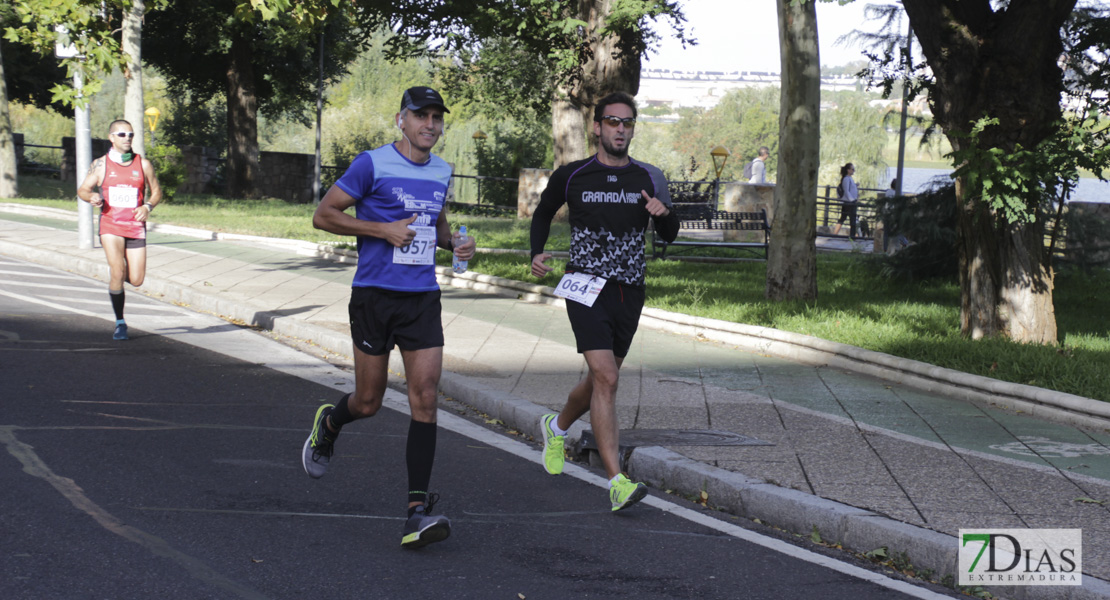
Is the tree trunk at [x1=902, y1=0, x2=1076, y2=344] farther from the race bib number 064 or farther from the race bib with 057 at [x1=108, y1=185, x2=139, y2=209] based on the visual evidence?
the race bib with 057 at [x1=108, y1=185, x2=139, y2=209]

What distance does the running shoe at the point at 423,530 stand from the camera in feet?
15.3

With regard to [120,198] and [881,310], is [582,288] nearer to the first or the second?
[120,198]

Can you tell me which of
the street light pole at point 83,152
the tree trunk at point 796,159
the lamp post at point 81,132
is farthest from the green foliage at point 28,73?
the tree trunk at point 796,159

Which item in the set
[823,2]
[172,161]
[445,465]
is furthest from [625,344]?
[172,161]

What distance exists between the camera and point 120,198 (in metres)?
9.61

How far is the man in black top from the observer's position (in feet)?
18.0

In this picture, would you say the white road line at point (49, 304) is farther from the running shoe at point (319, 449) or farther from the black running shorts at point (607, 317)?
the black running shorts at point (607, 317)

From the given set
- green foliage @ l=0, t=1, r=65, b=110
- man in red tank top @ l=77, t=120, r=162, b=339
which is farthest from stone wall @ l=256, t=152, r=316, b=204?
man in red tank top @ l=77, t=120, r=162, b=339

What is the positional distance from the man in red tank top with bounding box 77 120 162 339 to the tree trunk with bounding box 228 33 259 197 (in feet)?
86.2

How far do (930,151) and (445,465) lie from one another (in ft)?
36.2

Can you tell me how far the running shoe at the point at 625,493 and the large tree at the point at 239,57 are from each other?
25.3 m

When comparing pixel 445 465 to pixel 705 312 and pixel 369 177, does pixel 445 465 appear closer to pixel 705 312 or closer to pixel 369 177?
pixel 369 177

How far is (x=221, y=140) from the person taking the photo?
176 ft

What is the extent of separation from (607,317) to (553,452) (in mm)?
907
